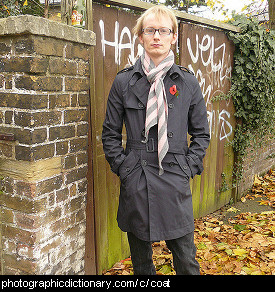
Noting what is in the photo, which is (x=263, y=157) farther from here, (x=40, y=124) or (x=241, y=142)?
(x=40, y=124)

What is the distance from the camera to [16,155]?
83.2 inches

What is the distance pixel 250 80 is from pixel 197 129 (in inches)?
106

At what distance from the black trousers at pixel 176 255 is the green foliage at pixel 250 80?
2902mm

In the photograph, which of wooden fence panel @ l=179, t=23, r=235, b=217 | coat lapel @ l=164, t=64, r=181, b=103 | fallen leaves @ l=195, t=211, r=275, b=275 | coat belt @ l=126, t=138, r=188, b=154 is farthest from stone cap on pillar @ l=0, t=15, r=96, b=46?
fallen leaves @ l=195, t=211, r=275, b=275

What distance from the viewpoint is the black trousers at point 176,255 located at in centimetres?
226

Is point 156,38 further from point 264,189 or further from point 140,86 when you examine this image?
point 264,189

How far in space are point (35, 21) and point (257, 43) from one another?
3561 mm

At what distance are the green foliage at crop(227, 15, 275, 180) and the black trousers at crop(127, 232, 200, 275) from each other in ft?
9.52

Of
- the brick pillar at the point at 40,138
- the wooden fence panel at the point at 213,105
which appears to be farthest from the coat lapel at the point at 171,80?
the wooden fence panel at the point at 213,105

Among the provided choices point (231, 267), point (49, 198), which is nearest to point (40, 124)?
point (49, 198)

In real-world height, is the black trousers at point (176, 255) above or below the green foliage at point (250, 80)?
below

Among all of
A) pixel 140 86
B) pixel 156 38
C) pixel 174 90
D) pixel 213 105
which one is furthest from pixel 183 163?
pixel 213 105

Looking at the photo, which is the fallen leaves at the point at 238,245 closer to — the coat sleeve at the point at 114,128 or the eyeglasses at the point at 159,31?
the coat sleeve at the point at 114,128

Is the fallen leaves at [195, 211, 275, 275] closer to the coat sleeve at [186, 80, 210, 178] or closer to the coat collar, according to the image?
the coat sleeve at [186, 80, 210, 178]
